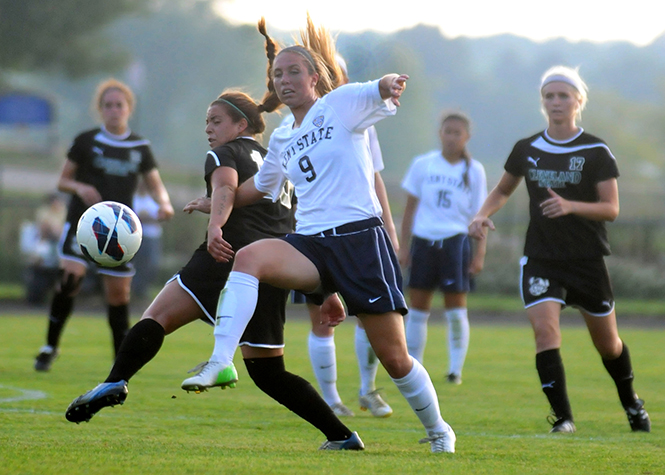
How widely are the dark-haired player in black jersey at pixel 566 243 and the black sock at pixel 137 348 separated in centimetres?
202

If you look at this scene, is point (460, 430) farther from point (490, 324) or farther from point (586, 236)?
point (490, 324)

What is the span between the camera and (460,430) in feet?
19.6

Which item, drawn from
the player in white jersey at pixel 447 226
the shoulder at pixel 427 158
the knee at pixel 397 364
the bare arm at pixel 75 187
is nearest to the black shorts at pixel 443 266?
the player in white jersey at pixel 447 226

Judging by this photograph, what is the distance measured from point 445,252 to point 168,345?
4.23 metres

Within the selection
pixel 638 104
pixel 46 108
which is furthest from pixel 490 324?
pixel 638 104

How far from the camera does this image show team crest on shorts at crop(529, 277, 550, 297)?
6.04m

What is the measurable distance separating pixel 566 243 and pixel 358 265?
202 centimetres

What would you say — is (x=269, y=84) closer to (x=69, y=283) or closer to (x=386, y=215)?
(x=386, y=215)

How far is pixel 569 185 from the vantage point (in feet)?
19.9

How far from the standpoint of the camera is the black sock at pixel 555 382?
19.5 ft

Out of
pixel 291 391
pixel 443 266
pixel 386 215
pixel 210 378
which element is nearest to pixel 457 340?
pixel 443 266

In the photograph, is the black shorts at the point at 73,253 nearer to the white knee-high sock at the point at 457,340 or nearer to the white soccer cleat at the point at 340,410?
the white soccer cleat at the point at 340,410

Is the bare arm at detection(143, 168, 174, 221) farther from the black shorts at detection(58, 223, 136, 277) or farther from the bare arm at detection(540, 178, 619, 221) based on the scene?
the bare arm at detection(540, 178, 619, 221)

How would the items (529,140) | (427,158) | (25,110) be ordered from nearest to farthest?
(529,140), (427,158), (25,110)
